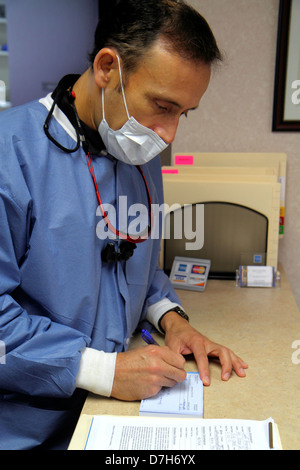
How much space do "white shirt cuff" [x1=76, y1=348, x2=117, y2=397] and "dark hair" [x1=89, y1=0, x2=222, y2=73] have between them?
585mm

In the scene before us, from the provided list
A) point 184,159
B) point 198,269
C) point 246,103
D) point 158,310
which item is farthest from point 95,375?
point 246,103

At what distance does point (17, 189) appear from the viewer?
32.6 inches

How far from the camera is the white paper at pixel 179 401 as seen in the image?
2.65ft

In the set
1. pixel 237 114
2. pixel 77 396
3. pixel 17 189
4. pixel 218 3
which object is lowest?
pixel 77 396

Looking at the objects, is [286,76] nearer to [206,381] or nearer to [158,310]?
[158,310]

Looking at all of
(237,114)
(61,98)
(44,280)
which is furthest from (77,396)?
(237,114)

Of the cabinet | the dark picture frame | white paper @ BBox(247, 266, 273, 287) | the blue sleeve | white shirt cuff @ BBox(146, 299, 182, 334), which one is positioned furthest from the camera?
the cabinet

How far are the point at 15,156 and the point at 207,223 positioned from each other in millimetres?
870

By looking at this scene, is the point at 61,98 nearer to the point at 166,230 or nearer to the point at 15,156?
the point at 15,156

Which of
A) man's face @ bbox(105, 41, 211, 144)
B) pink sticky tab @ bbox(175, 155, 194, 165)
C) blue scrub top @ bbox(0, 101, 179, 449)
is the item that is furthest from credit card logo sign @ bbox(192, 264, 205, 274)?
man's face @ bbox(105, 41, 211, 144)

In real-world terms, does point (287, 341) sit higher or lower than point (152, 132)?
lower

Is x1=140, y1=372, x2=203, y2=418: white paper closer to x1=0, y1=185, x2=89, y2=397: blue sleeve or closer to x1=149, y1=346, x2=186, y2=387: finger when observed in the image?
x1=149, y1=346, x2=186, y2=387: finger

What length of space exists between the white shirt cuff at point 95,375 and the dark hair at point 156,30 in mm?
585

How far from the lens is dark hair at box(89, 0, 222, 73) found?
0.86 metres
